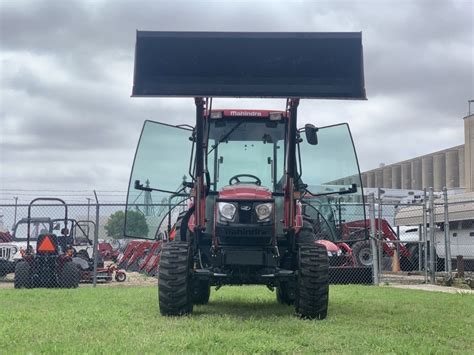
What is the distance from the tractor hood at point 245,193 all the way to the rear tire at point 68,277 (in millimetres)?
7078

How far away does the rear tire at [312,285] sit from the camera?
7.55 m

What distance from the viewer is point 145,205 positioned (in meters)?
8.99

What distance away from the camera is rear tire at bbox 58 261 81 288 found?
13859mm

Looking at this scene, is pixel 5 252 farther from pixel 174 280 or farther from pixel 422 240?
pixel 422 240

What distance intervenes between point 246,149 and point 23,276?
24.8ft

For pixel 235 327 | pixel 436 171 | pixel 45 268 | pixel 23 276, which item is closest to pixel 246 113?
pixel 235 327

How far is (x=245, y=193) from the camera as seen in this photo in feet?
25.2

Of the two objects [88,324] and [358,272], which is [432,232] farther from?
[88,324]

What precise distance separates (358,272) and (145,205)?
7703mm

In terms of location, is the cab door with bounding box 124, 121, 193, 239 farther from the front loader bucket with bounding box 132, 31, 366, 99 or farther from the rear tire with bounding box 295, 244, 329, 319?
the rear tire with bounding box 295, 244, 329, 319

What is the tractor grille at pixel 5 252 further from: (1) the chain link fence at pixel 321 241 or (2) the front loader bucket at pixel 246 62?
(2) the front loader bucket at pixel 246 62

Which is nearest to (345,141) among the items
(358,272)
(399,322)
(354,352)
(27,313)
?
(399,322)

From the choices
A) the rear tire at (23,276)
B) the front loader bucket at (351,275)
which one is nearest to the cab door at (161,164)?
the rear tire at (23,276)

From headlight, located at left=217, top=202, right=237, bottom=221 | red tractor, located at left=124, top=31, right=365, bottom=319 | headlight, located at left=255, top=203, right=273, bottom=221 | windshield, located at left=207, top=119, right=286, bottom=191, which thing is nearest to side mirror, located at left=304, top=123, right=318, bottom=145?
red tractor, located at left=124, top=31, right=365, bottom=319
